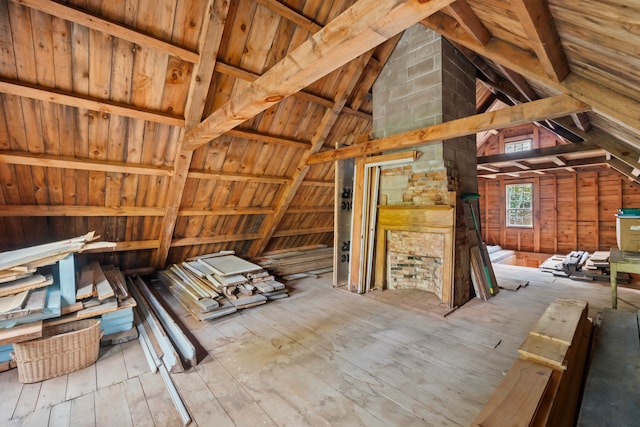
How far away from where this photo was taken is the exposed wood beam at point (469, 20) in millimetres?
2125

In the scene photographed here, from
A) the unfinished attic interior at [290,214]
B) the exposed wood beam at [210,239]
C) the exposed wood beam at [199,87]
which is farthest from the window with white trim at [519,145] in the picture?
the exposed wood beam at [199,87]

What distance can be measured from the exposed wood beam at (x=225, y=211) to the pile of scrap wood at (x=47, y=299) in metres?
1.42

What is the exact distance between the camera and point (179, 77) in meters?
3.09

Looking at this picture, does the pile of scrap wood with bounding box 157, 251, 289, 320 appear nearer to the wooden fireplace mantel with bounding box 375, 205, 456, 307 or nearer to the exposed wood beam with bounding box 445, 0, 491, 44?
the wooden fireplace mantel with bounding box 375, 205, 456, 307

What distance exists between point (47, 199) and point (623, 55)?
548 cm

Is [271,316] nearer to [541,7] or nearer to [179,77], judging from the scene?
[179,77]

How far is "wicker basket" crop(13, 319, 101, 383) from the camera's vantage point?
2264mm

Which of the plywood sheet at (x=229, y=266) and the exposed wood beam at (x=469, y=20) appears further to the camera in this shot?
the plywood sheet at (x=229, y=266)

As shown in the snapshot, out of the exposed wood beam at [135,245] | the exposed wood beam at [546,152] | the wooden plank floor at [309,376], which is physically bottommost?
the wooden plank floor at [309,376]

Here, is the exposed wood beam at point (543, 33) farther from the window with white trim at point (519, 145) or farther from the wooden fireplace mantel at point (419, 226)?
the window with white trim at point (519, 145)

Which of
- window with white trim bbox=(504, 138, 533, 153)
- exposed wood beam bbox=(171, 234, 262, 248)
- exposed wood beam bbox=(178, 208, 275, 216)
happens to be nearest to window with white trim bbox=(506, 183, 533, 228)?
window with white trim bbox=(504, 138, 533, 153)

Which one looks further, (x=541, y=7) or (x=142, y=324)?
(x=142, y=324)

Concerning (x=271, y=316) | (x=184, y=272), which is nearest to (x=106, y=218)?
(x=184, y=272)

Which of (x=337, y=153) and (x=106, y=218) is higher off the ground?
(x=337, y=153)
